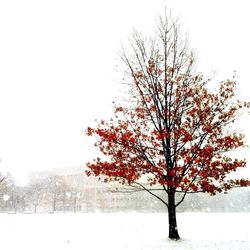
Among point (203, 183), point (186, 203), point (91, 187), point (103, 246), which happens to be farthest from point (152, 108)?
point (91, 187)

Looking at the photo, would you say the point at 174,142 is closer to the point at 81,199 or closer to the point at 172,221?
the point at 172,221

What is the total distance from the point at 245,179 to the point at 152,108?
6.10 meters

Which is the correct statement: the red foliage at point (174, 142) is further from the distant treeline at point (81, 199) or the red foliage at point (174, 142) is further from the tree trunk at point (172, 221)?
the distant treeline at point (81, 199)

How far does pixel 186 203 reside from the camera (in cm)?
12769

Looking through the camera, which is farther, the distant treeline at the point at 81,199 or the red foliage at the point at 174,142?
the distant treeline at the point at 81,199

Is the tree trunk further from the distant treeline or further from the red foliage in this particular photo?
the distant treeline

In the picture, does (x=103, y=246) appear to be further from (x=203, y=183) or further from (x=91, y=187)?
(x=91, y=187)

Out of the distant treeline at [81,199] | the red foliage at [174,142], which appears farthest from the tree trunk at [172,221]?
the distant treeline at [81,199]

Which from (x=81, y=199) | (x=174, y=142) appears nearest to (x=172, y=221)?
(x=174, y=142)

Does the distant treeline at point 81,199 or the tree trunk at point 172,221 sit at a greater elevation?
the distant treeline at point 81,199

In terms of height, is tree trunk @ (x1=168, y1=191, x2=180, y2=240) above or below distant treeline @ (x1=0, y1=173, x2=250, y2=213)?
below

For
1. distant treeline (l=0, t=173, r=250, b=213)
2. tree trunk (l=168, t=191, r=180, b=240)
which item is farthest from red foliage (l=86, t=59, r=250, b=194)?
distant treeline (l=0, t=173, r=250, b=213)

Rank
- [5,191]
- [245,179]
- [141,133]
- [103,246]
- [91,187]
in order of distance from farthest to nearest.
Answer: [91,187] → [5,191] → [141,133] → [245,179] → [103,246]

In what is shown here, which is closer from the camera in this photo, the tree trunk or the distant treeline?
the tree trunk
